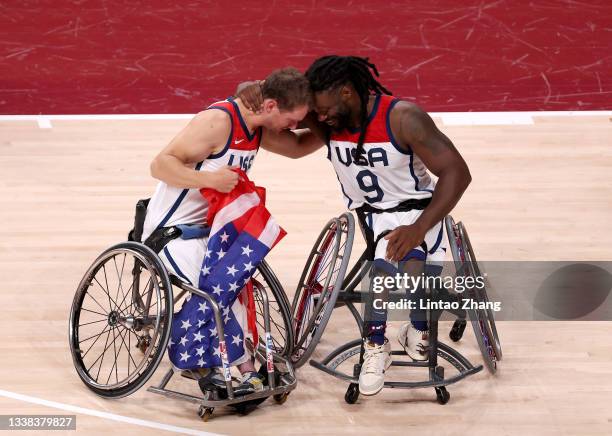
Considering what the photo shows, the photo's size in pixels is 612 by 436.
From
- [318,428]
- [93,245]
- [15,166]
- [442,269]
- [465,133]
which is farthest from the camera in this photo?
[465,133]

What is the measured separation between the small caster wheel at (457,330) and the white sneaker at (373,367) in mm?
653

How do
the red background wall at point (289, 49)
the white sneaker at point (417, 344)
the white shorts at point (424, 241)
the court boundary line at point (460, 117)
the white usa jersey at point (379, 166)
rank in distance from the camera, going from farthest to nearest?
the red background wall at point (289, 49)
the court boundary line at point (460, 117)
the white sneaker at point (417, 344)
the white shorts at point (424, 241)
the white usa jersey at point (379, 166)

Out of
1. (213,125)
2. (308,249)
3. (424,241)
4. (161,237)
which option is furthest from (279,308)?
(308,249)

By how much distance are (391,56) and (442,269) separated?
4305 millimetres

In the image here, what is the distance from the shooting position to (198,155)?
4.54 meters

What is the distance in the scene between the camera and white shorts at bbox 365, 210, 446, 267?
185 inches

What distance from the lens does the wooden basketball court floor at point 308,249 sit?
453cm

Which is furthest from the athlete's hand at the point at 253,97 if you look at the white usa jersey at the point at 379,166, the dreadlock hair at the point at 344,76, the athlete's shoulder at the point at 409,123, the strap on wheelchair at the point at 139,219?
the strap on wheelchair at the point at 139,219

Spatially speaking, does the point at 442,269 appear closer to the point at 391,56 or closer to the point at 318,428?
the point at 318,428

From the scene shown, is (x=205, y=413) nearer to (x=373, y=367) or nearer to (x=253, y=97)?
(x=373, y=367)

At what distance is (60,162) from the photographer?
23.4 ft

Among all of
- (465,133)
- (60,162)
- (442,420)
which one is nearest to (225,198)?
(442,420)

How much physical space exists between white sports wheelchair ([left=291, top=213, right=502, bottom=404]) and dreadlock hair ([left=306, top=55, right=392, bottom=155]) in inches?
19.0

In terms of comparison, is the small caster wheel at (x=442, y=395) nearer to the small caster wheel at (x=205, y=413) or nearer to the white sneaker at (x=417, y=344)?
the white sneaker at (x=417, y=344)
